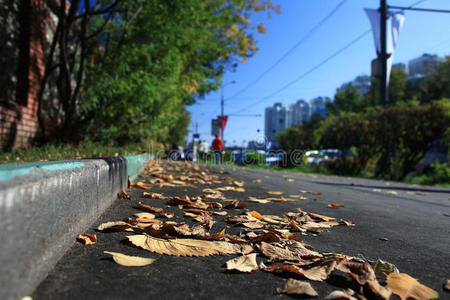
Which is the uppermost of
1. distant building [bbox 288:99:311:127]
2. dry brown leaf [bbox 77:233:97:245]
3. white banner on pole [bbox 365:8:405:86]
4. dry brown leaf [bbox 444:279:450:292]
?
distant building [bbox 288:99:311:127]

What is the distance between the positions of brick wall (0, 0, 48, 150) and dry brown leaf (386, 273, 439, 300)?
567 centimetres

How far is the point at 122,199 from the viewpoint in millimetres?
2945

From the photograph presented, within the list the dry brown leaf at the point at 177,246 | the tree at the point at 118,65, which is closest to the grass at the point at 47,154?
the tree at the point at 118,65

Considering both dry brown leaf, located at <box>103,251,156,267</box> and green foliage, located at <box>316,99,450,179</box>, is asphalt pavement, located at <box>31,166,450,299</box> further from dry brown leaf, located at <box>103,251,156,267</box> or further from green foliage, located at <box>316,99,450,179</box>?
green foliage, located at <box>316,99,450,179</box>

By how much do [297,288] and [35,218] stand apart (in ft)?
3.21

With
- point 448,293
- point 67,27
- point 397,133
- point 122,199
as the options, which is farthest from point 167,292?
point 397,133

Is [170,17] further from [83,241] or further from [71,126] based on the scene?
[83,241]

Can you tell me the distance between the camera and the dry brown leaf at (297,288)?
117cm

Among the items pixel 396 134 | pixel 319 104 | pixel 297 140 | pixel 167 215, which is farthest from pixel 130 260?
pixel 319 104

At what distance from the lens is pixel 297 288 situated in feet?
3.92

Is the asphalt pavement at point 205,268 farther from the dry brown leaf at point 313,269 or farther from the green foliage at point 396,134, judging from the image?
the green foliage at point 396,134

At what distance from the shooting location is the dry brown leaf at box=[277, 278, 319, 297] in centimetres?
117

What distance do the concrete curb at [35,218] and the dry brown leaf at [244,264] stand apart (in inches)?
29.2

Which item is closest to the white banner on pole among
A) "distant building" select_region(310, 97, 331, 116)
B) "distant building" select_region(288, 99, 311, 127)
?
"distant building" select_region(310, 97, 331, 116)
